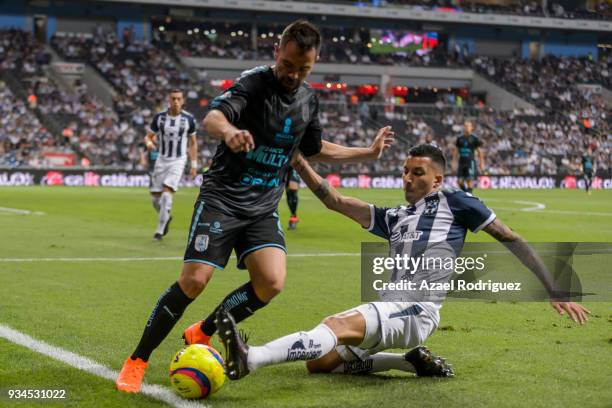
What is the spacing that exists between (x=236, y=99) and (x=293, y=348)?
1.52 metres

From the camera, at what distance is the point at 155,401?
5.15m

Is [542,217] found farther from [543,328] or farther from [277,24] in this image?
[277,24]

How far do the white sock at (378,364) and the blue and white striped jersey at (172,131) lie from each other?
10.2m

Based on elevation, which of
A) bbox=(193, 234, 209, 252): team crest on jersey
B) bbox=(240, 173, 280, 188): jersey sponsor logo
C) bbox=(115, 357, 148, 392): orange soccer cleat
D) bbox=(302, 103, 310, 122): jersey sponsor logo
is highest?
bbox=(302, 103, 310, 122): jersey sponsor logo

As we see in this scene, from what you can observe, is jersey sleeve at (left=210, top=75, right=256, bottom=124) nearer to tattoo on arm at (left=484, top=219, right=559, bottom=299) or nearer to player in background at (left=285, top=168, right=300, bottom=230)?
tattoo on arm at (left=484, top=219, right=559, bottom=299)

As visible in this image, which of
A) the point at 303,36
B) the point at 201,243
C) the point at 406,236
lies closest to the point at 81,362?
the point at 201,243

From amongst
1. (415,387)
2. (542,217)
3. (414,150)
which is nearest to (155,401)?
(415,387)

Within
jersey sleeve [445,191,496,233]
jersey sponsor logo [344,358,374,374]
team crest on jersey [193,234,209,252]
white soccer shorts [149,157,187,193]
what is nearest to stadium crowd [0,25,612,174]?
white soccer shorts [149,157,187,193]

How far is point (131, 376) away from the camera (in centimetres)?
541

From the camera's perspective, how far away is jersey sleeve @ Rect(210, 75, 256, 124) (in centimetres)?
536

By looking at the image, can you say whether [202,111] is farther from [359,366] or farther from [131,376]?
[131,376]

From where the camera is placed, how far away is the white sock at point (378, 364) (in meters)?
5.88

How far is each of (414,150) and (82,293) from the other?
4931mm

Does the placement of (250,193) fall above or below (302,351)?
above
